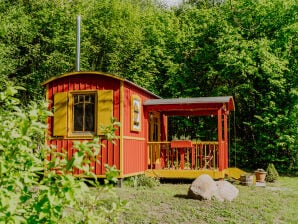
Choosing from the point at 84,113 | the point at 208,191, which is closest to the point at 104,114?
the point at 84,113

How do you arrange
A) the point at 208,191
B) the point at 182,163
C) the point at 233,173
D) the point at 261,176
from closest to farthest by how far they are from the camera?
the point at 208,191 → the point at 182,163 → the point at 261,176 → the point at 233,173

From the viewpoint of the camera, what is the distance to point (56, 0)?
86.4 feet

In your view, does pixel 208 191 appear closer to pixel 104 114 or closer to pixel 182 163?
pixel 182 163

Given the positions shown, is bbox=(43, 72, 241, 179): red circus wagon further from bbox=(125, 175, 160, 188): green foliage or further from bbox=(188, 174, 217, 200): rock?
bbox=(188, 174, 217, 200): rock

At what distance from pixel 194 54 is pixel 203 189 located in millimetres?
13402

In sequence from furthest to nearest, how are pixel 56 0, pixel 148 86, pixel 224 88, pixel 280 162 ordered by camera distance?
1. pixel 56 0
2. pixel 148 86
3. pixel 224 88
4. pixel 280 162

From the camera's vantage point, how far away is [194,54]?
2166cm

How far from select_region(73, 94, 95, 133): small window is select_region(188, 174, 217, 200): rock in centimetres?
370

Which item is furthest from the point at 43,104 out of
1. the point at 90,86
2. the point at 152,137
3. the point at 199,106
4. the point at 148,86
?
the point at 148,86

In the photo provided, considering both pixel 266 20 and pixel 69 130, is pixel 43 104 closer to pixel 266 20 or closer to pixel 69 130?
pixel 69 130

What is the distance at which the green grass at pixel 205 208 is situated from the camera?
758 centimetres

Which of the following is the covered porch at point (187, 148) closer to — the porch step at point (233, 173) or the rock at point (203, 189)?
the porch step at point (233, 173)

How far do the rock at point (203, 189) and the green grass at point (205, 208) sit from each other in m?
0.20

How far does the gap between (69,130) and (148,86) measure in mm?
10047
